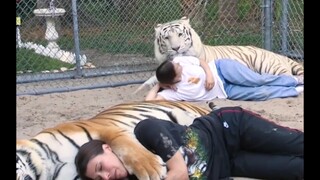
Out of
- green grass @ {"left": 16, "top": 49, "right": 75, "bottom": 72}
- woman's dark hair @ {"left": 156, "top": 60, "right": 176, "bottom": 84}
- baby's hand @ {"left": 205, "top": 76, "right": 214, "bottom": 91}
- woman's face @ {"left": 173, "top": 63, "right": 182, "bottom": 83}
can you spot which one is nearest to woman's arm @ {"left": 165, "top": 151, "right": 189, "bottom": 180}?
woman's dark hair @ {"left": 156, "top": 60, "right": 176, "bottom": 84}

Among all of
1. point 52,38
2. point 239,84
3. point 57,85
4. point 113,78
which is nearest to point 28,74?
point 57,85

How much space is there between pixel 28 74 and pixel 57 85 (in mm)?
453

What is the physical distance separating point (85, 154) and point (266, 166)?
955 millimetres

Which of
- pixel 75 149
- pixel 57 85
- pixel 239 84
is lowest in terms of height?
pixel 57 85

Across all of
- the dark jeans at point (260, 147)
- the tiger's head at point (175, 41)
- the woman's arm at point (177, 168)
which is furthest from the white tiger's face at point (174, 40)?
the woman's arm at point (177, 168)

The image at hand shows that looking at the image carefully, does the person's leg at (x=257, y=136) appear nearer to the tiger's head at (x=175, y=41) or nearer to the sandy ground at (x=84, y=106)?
the sandy ground at (x=84, y=106)

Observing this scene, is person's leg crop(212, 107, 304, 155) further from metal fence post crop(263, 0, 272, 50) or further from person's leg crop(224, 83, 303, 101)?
metal fence post crop(263, 0, 272, 50)

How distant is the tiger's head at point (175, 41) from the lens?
A: 19.0 feet

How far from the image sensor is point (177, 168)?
8.46 feet

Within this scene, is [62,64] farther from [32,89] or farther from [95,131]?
[95,131]

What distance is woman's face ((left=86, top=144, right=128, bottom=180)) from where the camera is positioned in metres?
2.41

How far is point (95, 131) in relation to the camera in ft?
8.71

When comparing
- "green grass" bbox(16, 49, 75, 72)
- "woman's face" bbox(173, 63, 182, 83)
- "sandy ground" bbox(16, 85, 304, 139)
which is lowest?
"green grass" bbox(16, 49, 75, 72)

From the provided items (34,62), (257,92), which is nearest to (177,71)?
(257,92)
